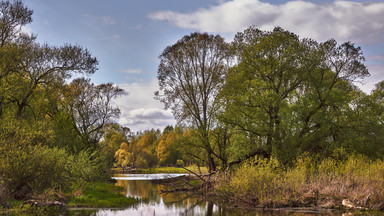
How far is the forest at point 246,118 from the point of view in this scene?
931 inches

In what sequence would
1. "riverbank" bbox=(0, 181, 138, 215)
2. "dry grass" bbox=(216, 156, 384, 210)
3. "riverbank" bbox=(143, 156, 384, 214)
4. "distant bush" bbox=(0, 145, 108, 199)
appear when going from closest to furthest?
"riverbank" bbox=(0, 181, 138, 215) → "distant bush" bbox=(0, 145, 108, 199) → "riverbank" bbox=(143, 156, 384, 214) → "dry grass" bbox=(216, 156, 384, 210)

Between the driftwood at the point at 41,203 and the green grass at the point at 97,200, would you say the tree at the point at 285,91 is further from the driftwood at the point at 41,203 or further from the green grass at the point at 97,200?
the driftwood at the point at 41,203

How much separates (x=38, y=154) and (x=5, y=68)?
11.7m

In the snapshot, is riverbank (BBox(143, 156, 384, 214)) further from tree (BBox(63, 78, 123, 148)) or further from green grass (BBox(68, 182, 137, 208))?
tree (BBox(63, 78, 123, 148))

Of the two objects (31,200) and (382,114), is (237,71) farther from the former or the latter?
(31,200)

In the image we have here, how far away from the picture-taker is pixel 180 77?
140ft

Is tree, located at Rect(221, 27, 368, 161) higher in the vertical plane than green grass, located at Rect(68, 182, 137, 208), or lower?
higher

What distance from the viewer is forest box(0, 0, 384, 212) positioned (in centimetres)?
2364

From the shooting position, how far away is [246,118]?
34.9 m

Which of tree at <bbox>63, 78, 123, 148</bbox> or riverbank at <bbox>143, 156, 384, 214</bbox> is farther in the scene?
tree at <bbox>63, 78, 123, 148</bbox>

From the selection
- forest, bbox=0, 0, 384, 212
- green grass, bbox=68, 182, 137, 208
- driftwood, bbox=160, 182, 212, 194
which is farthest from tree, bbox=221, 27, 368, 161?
green grass, bbox=68, 182, 137, 208

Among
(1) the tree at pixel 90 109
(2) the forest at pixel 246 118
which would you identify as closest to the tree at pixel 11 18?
(2) the forest at pixel 246 118

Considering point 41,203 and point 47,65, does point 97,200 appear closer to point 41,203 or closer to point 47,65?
point 41,203

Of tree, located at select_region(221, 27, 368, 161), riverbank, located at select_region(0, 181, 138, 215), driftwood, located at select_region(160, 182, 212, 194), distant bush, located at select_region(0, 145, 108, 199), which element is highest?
tree, located at select_region(221, 27, 368, 161)
